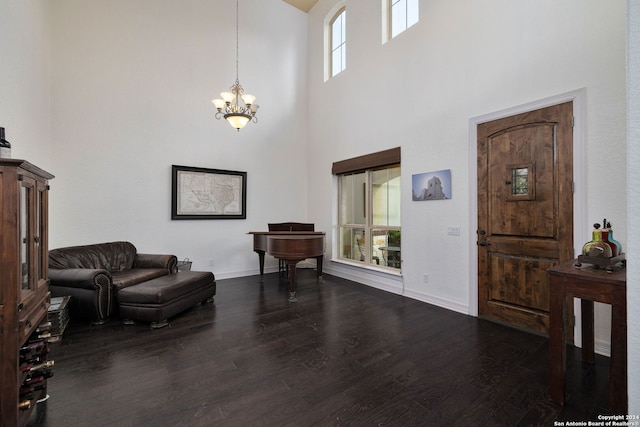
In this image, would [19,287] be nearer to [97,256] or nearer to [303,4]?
[97,256]

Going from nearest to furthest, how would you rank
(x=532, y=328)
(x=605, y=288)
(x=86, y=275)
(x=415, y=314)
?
(x=605, y=288) → (x=532, y=328) → (x=86, y=275) → (x=415, y=314)

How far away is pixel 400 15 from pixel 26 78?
5.20 meters

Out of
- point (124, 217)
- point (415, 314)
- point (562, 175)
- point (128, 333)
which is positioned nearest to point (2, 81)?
point (124, 217)

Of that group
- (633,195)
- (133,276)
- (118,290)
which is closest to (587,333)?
(633,195)

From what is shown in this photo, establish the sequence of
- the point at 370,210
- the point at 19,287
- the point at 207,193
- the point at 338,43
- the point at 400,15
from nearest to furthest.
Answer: the point at 19,287 < the point at 400,15 < the point at 370,210 < the point at 207,193 < the point at 338,43

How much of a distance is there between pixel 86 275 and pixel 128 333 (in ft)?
2.83

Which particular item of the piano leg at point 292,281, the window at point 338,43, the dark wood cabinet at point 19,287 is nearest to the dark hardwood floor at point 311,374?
the dark wood cabinet at point 19,287

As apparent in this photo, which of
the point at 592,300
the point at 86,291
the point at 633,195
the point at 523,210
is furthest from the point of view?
the point at 86,291

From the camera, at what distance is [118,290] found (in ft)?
10.8

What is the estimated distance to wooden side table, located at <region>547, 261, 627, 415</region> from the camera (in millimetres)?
1641

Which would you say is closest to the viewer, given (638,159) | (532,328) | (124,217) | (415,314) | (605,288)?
(638,159)

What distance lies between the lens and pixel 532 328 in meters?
2.96

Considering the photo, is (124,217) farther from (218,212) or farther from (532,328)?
(532,328)

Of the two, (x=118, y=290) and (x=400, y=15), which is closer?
(x=118, y=290)
